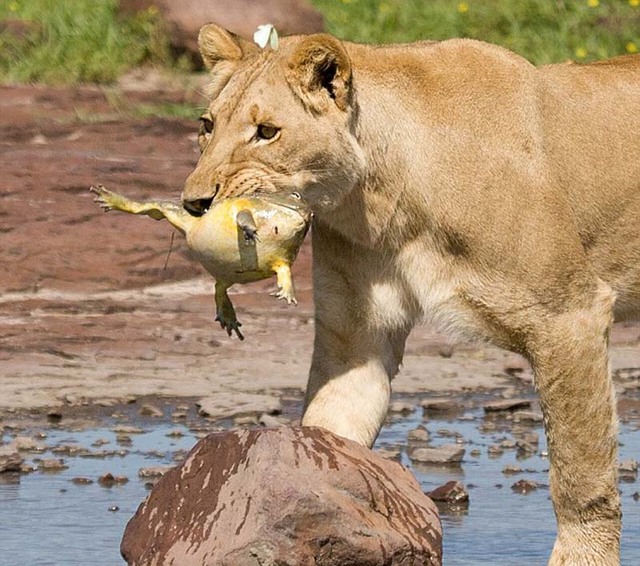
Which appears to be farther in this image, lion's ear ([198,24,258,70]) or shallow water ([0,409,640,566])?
shallow water ([0,409,640,566])

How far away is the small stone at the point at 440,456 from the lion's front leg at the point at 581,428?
1.38 meters

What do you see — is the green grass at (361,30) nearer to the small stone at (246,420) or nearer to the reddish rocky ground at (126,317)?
the reddish rocky ground at (126,317)

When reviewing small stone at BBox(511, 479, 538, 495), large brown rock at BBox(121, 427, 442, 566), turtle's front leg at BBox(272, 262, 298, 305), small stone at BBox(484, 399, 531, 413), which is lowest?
small stone at BBox(484, 399, 531, 413)

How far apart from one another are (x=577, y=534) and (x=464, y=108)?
1.25 m

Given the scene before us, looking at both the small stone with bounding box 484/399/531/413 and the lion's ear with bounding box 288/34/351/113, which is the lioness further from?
the small stone with bounding box 484/399/531/413

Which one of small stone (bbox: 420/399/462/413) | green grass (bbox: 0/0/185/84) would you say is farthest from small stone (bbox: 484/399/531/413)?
green grass (bbox: 0/0/185/84)

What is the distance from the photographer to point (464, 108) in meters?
5.16

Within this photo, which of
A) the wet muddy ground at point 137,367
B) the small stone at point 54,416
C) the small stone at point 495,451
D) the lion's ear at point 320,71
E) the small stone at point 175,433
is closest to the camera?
the lion's ear at point 320,71

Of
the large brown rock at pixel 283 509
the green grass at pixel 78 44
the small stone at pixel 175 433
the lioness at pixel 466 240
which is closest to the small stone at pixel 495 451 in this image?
the small stone at pixel 175 433

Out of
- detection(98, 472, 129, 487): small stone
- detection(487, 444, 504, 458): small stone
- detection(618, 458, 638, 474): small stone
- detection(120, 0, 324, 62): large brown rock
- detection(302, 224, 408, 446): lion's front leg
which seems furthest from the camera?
detection(120, 0, 324, 62): large brown rock

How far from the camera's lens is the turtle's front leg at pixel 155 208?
472cm

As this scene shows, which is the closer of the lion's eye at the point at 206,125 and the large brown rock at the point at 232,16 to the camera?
the lion's eye at the point at 206,125

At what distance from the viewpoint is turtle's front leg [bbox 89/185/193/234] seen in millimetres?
4723

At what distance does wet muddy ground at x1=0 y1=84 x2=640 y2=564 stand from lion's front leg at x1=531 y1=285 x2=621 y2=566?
1.04 feet
